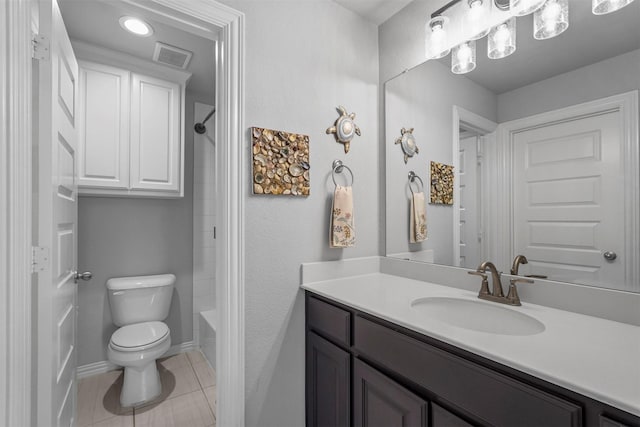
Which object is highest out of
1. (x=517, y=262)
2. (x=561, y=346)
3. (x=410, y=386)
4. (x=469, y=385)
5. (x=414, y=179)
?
(x=414, y=179)

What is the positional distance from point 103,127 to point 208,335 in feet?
5.66

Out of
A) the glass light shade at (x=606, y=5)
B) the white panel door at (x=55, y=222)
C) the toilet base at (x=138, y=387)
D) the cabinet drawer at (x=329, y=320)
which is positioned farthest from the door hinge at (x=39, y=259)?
the glass light shade at (x=606, y=5)

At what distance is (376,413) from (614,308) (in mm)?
877

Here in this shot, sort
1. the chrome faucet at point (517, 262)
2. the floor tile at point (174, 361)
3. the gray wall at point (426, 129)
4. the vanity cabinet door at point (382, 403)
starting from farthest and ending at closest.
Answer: the floor tile at point (174, 361)
the gray wall at point (426, 129)
the chrome faucet at point (517, 262)
the vanity cabinet door at point (382, 403)

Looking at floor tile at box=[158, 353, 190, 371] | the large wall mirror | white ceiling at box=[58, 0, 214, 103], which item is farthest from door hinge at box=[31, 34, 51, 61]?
floor tile at box=[158, 353, 190, 371]

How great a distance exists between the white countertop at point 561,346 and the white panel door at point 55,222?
1034 millimetres

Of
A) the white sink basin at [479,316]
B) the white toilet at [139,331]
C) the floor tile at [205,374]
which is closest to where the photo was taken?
the white sink basin at [479,316]

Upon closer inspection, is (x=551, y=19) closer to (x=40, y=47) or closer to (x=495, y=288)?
(x=495, y=288)

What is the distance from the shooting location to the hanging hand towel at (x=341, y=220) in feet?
4.95

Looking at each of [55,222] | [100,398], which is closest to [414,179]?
[55,222]

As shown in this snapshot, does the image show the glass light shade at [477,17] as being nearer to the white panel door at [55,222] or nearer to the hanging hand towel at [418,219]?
the hanging hand towel at [418,219]

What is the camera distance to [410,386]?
0.95 metres

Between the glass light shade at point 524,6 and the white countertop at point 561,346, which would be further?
the glass light shade at point 524,6

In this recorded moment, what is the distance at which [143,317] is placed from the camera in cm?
221
